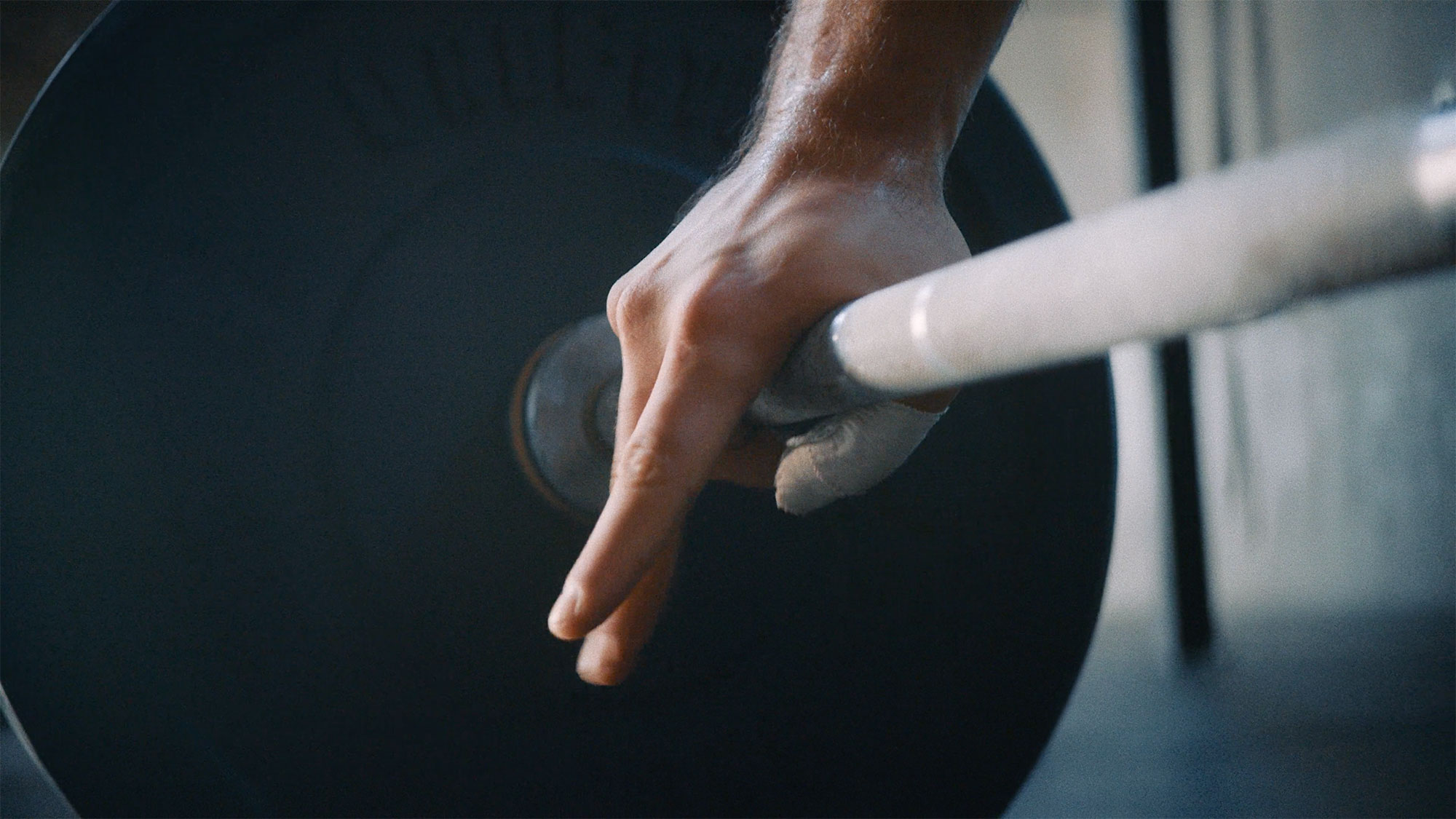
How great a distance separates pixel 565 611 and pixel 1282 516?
135cm

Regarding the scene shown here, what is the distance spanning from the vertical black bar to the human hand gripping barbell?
1054 millimetres

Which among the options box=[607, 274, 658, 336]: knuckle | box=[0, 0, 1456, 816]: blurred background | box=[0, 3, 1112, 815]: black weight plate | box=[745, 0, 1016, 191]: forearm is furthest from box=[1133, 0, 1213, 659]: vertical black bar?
box=[607, 274, 658, 336]: knuckle

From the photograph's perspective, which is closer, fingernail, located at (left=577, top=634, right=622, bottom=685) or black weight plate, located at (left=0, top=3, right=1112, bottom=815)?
fingernail, located at (left=577, top=634, right=622, bottom=685)

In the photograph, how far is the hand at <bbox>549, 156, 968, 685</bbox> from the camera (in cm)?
35

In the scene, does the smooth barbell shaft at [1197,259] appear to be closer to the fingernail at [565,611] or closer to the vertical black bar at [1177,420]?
the fingernail at [565,611]

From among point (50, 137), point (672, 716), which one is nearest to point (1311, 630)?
point (672, 716)

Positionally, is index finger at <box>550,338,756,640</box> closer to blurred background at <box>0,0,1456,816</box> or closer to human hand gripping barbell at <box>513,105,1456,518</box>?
human hand gripping barbell at <box>513,105,1456,518</box>

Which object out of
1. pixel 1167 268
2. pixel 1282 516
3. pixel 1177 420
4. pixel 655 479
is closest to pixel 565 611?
pixel 655 479

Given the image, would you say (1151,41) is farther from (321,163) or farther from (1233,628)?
(321,163)

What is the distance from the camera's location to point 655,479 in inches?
14.0

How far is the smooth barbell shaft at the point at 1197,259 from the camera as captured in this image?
0.17m

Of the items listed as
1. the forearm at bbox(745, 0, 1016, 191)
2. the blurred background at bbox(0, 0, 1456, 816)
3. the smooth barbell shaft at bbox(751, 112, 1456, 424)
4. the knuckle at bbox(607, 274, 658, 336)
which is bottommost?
the blurred background at bbox(0, 0, 1456, 816)

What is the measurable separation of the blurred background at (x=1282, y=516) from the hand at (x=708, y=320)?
32 cm

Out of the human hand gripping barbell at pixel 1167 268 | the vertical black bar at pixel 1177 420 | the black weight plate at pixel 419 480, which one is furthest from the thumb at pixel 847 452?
the vertical black bar at pixel 1177 420
